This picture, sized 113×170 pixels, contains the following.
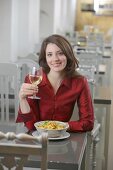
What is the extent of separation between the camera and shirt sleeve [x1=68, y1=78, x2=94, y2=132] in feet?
6.38

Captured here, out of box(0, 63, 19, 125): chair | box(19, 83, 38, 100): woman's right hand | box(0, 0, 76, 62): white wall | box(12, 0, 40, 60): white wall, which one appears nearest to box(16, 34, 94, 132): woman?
box(19, 83, 38, 100): woman's right hand

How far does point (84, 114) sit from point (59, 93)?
0.59 ft

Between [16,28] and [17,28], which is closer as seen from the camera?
[16,28]

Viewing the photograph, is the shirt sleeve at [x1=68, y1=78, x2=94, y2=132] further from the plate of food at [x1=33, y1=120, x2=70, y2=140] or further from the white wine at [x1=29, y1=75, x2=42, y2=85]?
the white wine at [x1=29, y1=75, x2=42, y2=85]

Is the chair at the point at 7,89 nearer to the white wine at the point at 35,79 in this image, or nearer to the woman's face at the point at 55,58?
the woman's face at the point at 55,58

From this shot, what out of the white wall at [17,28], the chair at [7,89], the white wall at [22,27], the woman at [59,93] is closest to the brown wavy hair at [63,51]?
the woman at [59,93]

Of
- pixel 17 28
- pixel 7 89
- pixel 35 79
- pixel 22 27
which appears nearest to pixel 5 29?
pixel 17 28

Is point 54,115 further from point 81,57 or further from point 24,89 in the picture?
point 81,57

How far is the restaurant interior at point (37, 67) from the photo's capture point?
4.84ft

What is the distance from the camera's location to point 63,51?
6.48 feet

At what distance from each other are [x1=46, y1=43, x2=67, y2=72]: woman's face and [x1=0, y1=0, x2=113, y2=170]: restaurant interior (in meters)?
0.29

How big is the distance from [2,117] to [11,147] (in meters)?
1.89

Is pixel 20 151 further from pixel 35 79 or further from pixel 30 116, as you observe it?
pixel 30 116

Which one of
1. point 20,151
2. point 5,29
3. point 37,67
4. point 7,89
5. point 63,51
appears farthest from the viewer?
point 5,29
